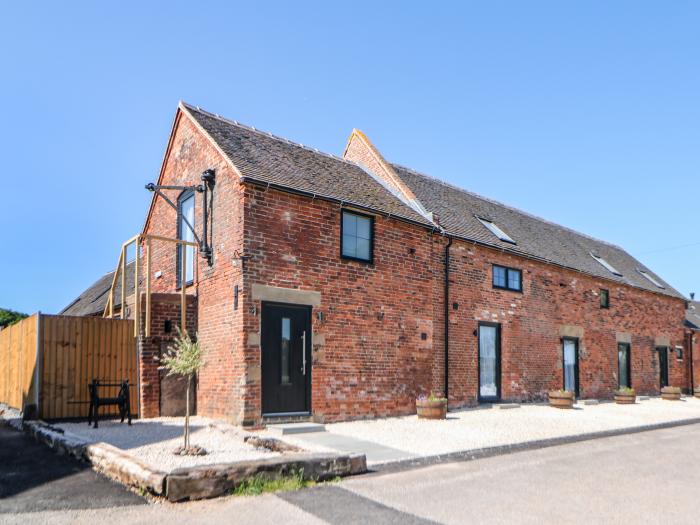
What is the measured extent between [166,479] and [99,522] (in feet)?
2.73

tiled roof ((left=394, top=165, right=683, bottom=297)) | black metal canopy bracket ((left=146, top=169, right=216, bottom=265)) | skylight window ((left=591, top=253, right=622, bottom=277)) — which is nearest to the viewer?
black metal canopy bracket ((left=146, top=169, right=216, bottom=265))

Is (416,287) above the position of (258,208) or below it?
below

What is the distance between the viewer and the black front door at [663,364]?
26094 mm

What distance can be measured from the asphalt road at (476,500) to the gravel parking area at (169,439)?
1.30 m

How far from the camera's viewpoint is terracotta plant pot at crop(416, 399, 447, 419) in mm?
13211

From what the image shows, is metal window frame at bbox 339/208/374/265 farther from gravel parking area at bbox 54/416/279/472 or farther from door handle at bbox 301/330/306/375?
gravel parking area at bbox 54/416/279/472

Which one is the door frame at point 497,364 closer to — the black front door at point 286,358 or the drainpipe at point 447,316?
the drainpipe at point 447,316

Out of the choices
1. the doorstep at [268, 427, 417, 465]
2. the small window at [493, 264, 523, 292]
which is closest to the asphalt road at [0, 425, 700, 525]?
the doorstep at [268, 427, 417, 465]

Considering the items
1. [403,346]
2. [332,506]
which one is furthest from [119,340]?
[332,506]

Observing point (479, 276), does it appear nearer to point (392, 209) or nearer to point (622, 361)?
point (392, 209)

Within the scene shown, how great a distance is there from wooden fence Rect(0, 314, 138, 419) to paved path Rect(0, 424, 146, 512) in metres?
3.13

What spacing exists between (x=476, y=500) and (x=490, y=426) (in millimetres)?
6196

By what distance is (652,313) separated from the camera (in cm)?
2573

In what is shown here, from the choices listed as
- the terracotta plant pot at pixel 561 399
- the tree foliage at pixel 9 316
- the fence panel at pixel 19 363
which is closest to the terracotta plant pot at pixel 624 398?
the terracotta plant pot at pixel 561 399
